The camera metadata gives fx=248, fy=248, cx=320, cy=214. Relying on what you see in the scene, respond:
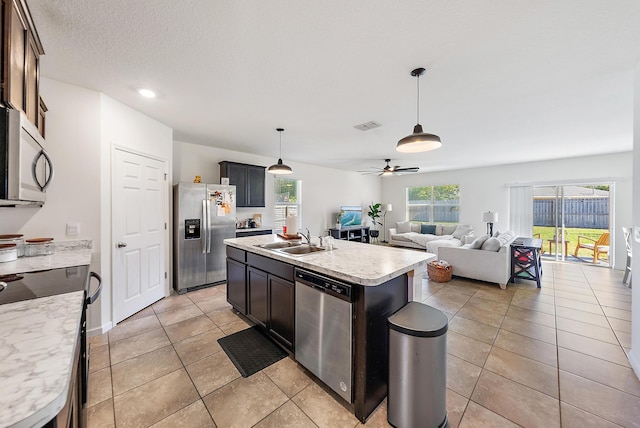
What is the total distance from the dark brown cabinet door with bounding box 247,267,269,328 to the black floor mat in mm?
150

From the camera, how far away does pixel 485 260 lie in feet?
14.0

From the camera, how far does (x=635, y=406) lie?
172cm

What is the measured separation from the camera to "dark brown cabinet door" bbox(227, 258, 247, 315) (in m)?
2.87

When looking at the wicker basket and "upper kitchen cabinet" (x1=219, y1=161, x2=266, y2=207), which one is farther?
"upper kitchen cabinet" (x1=219, y1=161, x2=266, y2=207)

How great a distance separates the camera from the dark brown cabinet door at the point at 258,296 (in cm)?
252

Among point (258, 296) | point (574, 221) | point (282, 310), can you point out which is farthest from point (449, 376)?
point (574, 221)

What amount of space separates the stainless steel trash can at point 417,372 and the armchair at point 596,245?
6.72m

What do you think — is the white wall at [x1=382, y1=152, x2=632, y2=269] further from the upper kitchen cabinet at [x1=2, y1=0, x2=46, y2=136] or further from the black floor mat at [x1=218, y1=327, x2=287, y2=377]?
the upper kitchen cabinet at [x1=2, y1=0, x2=46, y2=136]

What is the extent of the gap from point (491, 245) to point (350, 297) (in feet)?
12.5

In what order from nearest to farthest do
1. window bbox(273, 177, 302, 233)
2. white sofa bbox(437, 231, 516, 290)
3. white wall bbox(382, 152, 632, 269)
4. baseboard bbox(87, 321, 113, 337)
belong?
baseboard bbox(87, 321, 113, 337) < white sofa bbox(437, 231, 516, 290) < white wall bbox(382, 152, 632, 269) < window bbox(273, 177, 302, 233)

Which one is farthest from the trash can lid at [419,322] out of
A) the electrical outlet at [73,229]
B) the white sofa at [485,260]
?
the white sofa at [485,260]

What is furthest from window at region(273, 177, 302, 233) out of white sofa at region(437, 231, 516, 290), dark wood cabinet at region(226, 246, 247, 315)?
white sofa at region(437, 231, 516, 290)

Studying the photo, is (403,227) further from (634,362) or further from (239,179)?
(634,362)

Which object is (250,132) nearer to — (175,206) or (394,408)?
(175,206)
